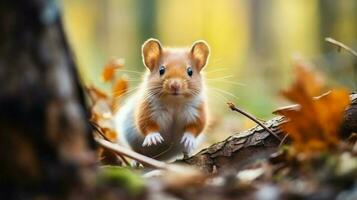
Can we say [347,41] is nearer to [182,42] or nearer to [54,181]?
[54,181]

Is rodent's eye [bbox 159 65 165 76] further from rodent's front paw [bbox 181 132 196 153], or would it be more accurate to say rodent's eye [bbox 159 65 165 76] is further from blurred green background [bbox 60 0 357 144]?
blurred green background [bbox 60 0 357 144]

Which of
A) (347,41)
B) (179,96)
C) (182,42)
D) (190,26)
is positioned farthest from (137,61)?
(179,96)

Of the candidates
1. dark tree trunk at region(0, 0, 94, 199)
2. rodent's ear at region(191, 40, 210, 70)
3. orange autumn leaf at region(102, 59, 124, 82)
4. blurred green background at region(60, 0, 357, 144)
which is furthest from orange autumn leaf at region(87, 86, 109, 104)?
blurred green background at region(60, 0, 357, 144)

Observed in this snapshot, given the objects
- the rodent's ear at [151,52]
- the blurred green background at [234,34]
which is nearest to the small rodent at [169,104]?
the rodent's ear at [151,52]

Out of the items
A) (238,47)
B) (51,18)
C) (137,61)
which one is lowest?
(238,47)

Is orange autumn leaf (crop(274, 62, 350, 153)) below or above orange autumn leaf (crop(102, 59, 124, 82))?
above

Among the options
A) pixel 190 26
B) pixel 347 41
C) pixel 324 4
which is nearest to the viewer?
pixel 324 4
